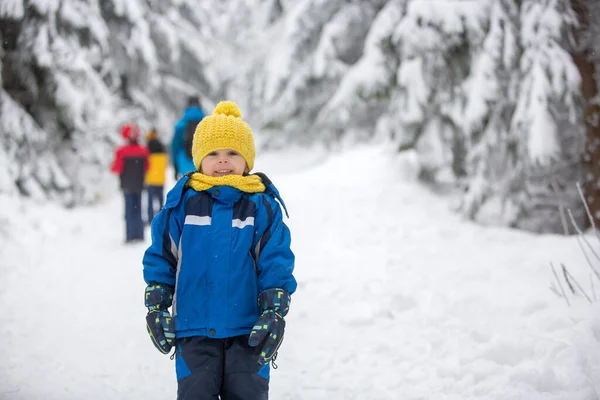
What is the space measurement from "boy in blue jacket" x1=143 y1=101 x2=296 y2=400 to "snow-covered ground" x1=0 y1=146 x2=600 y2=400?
147 centimetres

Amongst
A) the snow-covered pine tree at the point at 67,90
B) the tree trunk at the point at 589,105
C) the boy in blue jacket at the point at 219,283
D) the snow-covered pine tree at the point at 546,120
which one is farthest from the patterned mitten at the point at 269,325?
the snow-covered pine tree at the point at 67,90

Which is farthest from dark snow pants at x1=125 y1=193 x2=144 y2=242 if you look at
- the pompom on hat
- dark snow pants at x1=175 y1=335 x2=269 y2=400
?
dark snow pants at x1=175 y1=335 x2=269 y2=400

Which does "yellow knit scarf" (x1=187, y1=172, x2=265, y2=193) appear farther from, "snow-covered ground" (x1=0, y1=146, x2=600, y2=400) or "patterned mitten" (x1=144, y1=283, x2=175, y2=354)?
"snow-covered ground" (x1=0, y1=146, x2=600, y2=400)

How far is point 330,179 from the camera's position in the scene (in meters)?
10.0

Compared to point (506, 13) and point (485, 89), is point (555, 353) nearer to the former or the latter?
point (485, 89)

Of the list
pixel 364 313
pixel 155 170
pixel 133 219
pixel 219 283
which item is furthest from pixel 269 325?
pixel 155 170

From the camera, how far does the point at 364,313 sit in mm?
5070

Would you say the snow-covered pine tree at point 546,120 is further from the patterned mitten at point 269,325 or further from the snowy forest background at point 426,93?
the patterned mitten at point 269,325

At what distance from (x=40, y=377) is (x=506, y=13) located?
22.3 ft

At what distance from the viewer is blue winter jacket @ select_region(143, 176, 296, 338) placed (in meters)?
2.49

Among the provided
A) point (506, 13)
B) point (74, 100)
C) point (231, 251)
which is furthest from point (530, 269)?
point (74, 100)

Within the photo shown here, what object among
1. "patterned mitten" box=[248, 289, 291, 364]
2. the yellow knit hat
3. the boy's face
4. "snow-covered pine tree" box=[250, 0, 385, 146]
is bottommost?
"patterned mitten" box=[248, 289, 291, 364]

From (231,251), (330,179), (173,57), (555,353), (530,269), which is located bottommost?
(555,353)

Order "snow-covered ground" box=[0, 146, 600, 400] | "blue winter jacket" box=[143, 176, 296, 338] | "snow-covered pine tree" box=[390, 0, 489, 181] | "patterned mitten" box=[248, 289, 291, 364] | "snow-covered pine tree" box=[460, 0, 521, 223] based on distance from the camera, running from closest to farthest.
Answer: "patterned mitten" box=[248, 289, 291, 364] → "blue winter jacket" box=[143, 176, 296, 338] → "snow-covered ground" box=[0, 146, 600, 400] → "snow-covered pine tree" box=[460, 0, 521, 223] → "snow-covered pine tree" box=[390, 0, 489, 181]
